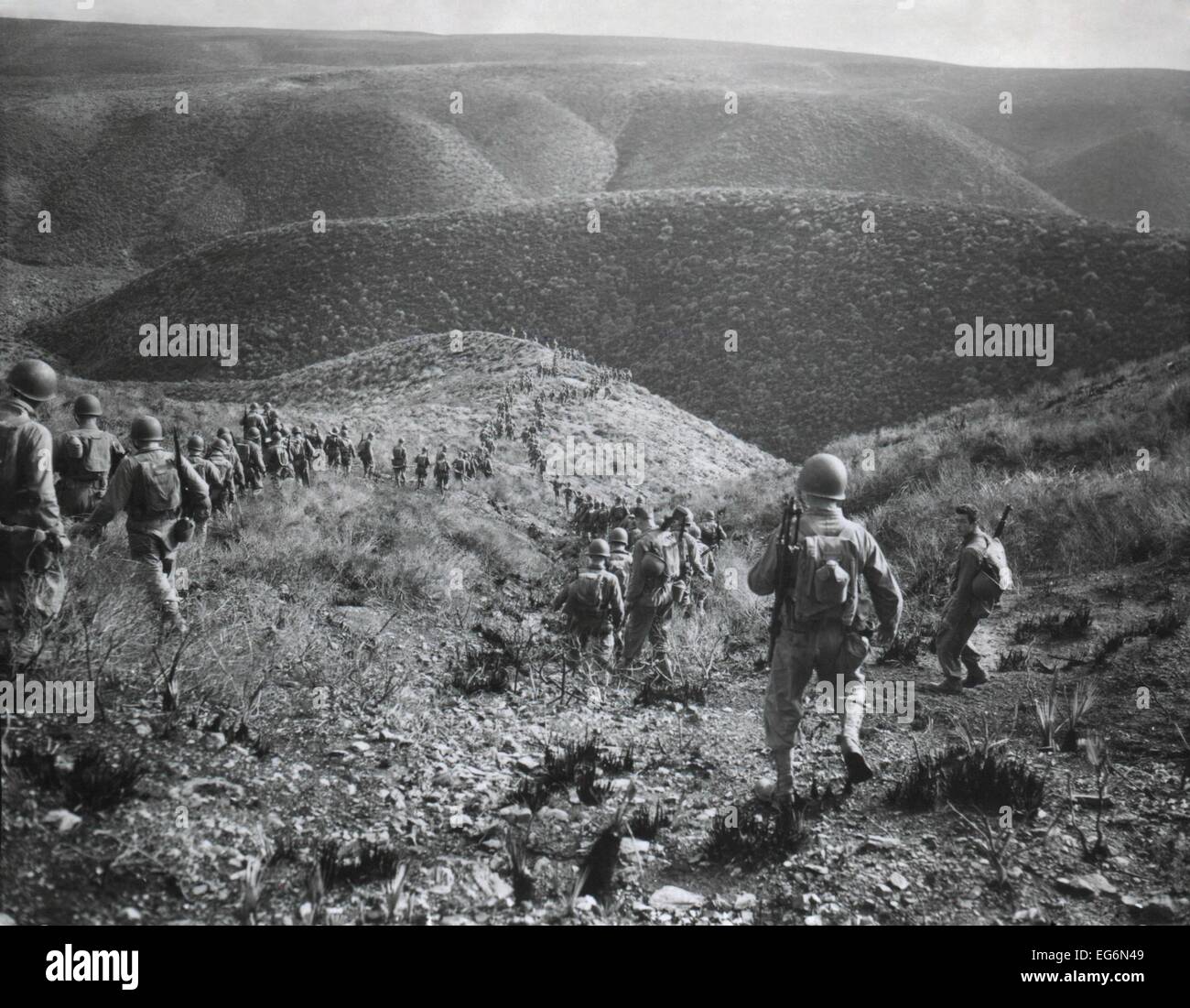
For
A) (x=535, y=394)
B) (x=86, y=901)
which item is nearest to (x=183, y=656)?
(x=86, y=901)

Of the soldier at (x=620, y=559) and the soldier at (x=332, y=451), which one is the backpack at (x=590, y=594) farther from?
the soldier at (x=332, y=451)

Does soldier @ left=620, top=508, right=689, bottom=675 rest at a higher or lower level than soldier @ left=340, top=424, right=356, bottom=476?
lower

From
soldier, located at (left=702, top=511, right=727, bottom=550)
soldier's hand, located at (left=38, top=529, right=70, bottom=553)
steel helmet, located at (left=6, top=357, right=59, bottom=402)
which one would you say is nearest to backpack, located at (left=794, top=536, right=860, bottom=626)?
soldier's hand, located at (left=38, top=529, right=70, bottom=553)

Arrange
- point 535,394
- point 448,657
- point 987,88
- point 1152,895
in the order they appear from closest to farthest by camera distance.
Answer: point 1152,895 → point 448,657 → point 535,394 → point 987,88

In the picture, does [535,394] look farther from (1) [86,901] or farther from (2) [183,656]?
(1) [86,901]

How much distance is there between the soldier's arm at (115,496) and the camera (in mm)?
5562

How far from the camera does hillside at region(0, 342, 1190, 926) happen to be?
3432 millimetres

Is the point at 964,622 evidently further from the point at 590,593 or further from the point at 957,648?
the point at 590,593

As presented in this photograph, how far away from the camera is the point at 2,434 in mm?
4180

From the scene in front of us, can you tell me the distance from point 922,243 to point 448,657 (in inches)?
1754

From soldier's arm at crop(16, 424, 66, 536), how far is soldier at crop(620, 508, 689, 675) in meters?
4.67

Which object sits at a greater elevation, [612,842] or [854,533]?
[854,533]

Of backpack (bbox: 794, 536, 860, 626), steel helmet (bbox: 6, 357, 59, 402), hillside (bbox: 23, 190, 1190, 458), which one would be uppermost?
hillside (bbox: 23, 190, 1190, 458)

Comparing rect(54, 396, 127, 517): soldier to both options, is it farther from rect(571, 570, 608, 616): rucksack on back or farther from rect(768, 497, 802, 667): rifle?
rect(768, 497, 802, 667): rifle
